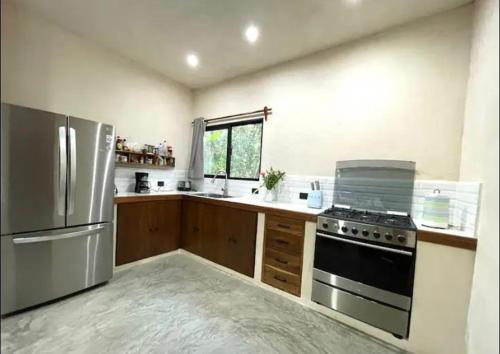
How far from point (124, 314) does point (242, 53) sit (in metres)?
2.91

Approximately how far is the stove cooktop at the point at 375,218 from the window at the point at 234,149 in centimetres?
141

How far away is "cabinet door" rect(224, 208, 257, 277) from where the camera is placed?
102 inches

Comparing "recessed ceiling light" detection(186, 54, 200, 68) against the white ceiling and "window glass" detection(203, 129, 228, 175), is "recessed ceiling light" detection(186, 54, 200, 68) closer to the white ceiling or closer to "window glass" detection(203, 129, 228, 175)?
the white ceiling

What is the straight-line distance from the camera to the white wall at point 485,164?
125 cm

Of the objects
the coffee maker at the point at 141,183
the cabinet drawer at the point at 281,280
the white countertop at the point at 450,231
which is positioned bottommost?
the cabinet drawer at the point at 281,280

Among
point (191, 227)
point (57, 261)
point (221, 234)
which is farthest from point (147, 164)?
point (57, 261)

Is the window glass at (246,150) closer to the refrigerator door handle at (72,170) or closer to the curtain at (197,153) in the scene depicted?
the curtain at (197,153)

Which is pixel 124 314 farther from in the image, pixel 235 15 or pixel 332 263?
pixel 235 15

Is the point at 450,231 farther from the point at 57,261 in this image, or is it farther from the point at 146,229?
the point at 57,261

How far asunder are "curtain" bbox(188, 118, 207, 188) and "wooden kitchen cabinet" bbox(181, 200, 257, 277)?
27.2 inches

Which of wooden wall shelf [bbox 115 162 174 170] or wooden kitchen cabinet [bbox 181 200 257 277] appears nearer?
wooden kitchen cabinet [bbox 181 200 257 277]

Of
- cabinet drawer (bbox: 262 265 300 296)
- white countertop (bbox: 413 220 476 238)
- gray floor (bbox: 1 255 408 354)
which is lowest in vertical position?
gray floor (bbox: 1 255 408 354)

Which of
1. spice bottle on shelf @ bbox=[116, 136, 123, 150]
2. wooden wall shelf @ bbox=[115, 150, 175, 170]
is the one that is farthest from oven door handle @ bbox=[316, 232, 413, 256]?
spice bottle on shelf @ bbox=[116, 136, 123, 150]

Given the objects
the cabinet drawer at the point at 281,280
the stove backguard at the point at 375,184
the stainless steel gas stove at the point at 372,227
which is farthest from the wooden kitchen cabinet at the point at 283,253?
the stove backguard at the point at 375,184
